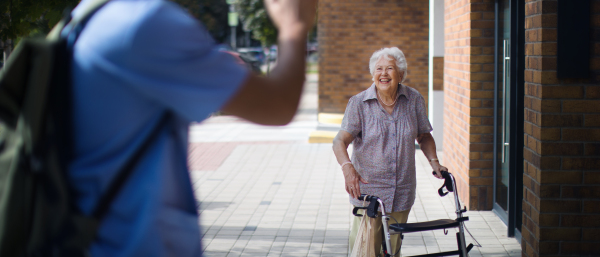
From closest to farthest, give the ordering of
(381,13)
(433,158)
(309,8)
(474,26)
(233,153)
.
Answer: (309,8) < (433,158) < (474,26) < (233,153) < (381,13)

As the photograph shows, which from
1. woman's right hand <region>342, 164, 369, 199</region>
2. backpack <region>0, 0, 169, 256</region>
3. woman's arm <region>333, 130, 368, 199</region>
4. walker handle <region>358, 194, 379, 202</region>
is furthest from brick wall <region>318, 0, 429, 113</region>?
backpack <region>0, 0, 169, 256</region>

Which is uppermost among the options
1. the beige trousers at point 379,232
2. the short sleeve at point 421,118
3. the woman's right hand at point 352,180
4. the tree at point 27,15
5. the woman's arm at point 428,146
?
the tree at point 27,15

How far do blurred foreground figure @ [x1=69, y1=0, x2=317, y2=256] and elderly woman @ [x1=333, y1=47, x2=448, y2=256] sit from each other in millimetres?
3116

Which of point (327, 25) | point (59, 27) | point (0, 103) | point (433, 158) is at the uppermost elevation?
point (327, 25)

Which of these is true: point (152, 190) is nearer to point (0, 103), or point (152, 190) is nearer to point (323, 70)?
point (0, 103)

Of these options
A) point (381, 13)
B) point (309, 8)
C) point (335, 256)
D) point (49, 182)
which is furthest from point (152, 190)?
point (381, 13)

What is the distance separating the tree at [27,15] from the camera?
14.4 ft

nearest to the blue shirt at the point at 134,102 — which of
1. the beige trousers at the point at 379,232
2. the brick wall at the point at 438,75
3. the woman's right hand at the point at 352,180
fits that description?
the woman's right hand at the point at 352,180

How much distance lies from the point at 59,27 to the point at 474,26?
591 cm

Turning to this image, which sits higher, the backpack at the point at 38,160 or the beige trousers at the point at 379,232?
the backpack at the point at 38,160

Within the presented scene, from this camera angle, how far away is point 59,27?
1.17 metres

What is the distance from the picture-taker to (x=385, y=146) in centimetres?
437

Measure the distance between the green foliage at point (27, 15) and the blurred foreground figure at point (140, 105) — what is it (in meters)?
3.43

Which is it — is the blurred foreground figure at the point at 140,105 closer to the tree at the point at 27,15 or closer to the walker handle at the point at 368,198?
the walker handle at the point at 368,198
